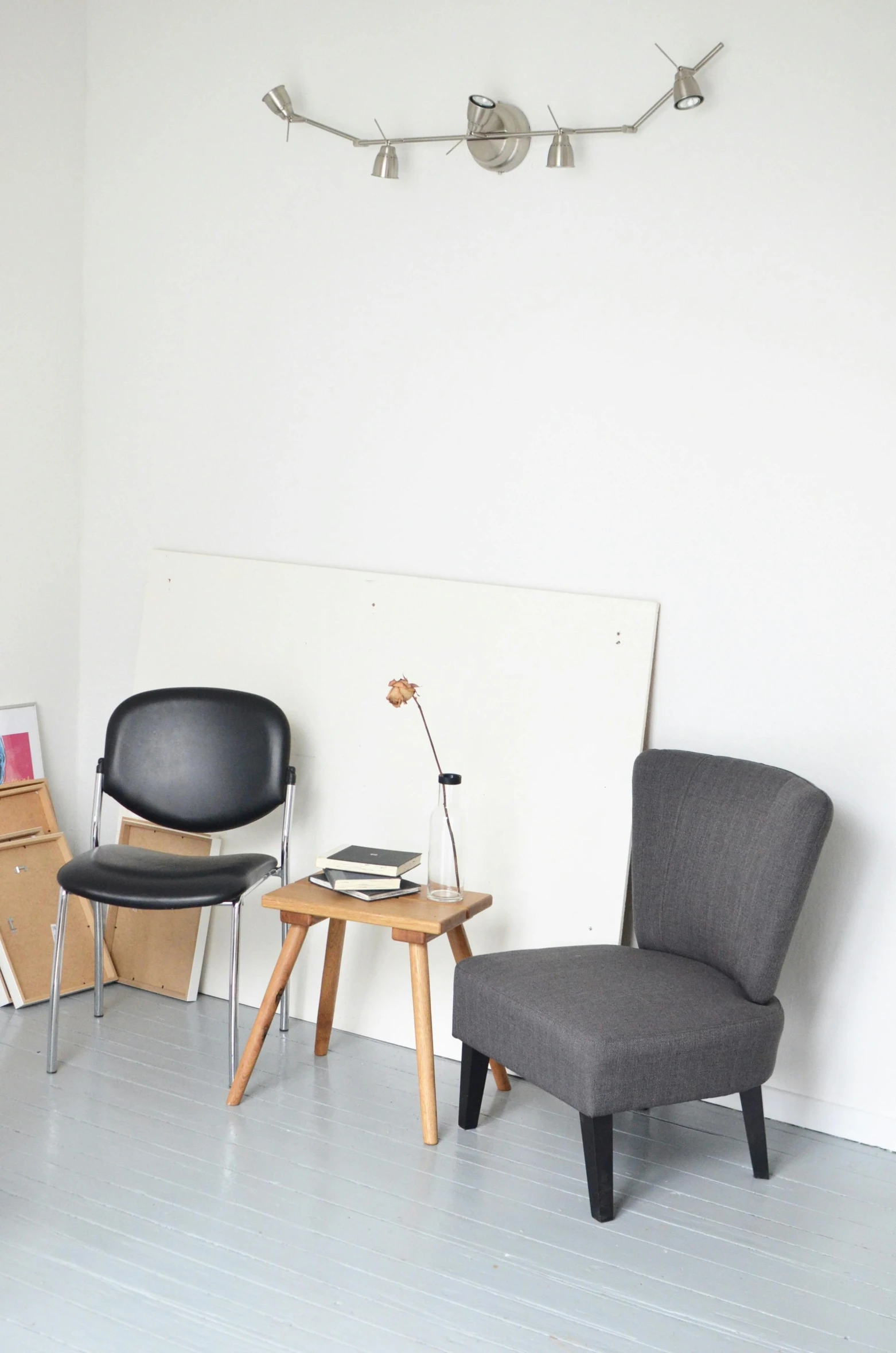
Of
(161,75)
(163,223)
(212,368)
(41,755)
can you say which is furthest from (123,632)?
(161,75)

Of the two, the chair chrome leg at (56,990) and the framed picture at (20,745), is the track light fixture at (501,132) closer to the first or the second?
the framed picture at (20,745)

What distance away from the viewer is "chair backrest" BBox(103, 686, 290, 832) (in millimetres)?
3287

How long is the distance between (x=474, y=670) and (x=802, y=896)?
105 cm

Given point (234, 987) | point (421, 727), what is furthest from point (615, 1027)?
point (421, 727)

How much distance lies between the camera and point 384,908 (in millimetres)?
2803

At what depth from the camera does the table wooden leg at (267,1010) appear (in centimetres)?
283

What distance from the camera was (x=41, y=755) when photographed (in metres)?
3.80

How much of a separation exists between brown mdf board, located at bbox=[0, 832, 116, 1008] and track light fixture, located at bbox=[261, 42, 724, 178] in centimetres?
212

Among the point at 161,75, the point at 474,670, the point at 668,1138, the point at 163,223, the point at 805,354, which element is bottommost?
the point at 668,1138

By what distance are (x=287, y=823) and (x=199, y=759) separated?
0.30 m

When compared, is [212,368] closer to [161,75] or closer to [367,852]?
[161,75]

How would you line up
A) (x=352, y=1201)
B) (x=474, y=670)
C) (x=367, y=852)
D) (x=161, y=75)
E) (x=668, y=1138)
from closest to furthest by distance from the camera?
(x=352, y=1201) < (x=668, y=1138) < (x=367, y=852) < (x=474, y=670) < (x=161, y=75)

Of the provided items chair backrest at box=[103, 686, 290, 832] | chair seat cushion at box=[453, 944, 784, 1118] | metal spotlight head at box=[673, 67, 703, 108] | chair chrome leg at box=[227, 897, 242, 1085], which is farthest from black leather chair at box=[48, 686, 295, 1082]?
metal spotlight head at box=[673, 67, 703, 108]

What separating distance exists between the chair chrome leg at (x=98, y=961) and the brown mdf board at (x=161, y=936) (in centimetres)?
18
